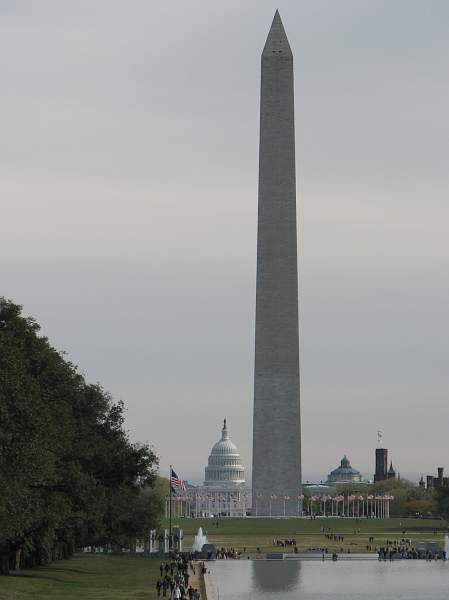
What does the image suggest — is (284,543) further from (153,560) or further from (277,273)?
(277,273)

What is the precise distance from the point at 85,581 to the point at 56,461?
6229 mm

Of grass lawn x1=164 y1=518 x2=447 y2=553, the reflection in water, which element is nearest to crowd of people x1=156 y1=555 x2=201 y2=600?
the reflection in water

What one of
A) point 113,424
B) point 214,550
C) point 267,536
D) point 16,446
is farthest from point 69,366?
point 267,536

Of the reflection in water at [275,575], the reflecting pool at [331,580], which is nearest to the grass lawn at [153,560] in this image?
the reflecting pool at [331,580]

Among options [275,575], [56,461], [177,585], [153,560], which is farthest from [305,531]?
[177,585]

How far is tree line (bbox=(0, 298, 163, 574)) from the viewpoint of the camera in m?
59.6

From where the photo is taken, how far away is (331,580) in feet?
244

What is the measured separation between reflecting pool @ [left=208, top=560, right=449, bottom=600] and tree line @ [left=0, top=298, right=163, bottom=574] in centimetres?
594

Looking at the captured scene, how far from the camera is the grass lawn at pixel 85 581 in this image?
61.3 meters

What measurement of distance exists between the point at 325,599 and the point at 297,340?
3408 inches

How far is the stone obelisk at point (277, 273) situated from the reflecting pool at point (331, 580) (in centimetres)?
4899

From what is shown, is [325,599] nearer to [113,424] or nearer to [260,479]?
[113,424]

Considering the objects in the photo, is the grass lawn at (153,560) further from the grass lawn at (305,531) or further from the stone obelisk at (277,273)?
the stone obelisk at (277,273)

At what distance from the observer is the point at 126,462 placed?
8069 cm
